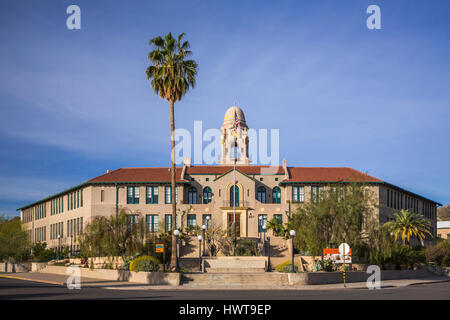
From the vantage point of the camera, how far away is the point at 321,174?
6831 centimetres

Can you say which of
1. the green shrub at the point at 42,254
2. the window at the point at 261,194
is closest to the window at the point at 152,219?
the green shrub at the point at 42,254

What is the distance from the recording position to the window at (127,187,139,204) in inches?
2633

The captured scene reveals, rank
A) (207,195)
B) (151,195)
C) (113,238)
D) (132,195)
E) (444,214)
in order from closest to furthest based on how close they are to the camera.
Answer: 1. (113,238)
2. (132,195)
3. (151,195)
4. (207,195)
5. (444,214)

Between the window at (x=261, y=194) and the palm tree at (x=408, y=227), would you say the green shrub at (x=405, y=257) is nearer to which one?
the palm tree at (x=408, y=227)

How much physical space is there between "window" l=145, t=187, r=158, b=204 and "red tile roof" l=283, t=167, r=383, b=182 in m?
16.0

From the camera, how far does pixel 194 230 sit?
193 feet

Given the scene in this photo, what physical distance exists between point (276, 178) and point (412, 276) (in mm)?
23638

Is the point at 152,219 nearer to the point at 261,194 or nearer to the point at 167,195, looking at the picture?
the point at 167,195

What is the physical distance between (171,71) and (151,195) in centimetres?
2606

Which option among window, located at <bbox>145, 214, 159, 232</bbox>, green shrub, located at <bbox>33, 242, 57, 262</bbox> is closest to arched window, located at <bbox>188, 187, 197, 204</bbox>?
window, located at <bbox>145, 214, 159, 232</bbox>

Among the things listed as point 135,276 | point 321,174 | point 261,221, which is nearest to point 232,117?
point 321,174
